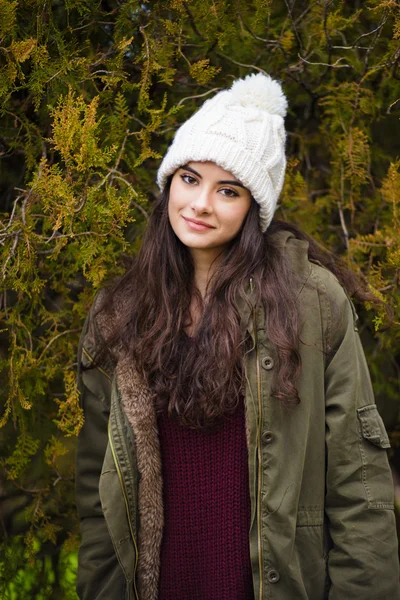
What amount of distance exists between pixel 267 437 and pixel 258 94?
1.18 meters

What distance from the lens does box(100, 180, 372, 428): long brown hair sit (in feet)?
7.37

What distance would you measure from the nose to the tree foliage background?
0.73 feet

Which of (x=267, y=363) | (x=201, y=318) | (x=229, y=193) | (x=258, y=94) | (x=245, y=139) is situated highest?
(x=258, y=94)

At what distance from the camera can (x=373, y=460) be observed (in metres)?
2.26

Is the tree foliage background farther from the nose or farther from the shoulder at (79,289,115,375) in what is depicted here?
the nose

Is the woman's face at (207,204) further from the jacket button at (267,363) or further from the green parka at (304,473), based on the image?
the jacket button at (267,363)

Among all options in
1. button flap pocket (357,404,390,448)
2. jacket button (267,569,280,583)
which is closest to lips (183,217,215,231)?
button flap pocket (357,404,390,448)

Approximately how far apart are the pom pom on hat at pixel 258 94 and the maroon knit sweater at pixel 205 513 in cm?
105

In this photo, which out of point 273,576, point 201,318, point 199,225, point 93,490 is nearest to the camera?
point 273,576

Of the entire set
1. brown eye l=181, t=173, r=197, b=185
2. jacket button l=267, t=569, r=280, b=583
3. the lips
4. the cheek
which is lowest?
jacket button l=267, t=569, r=280, b=583

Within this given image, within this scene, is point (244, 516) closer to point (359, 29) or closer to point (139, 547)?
point (139, 547)

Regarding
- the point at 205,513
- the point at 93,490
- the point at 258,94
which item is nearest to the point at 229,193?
the point at 258,94

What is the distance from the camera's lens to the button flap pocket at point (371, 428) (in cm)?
225

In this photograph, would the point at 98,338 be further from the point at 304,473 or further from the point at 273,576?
the point at 273,576
